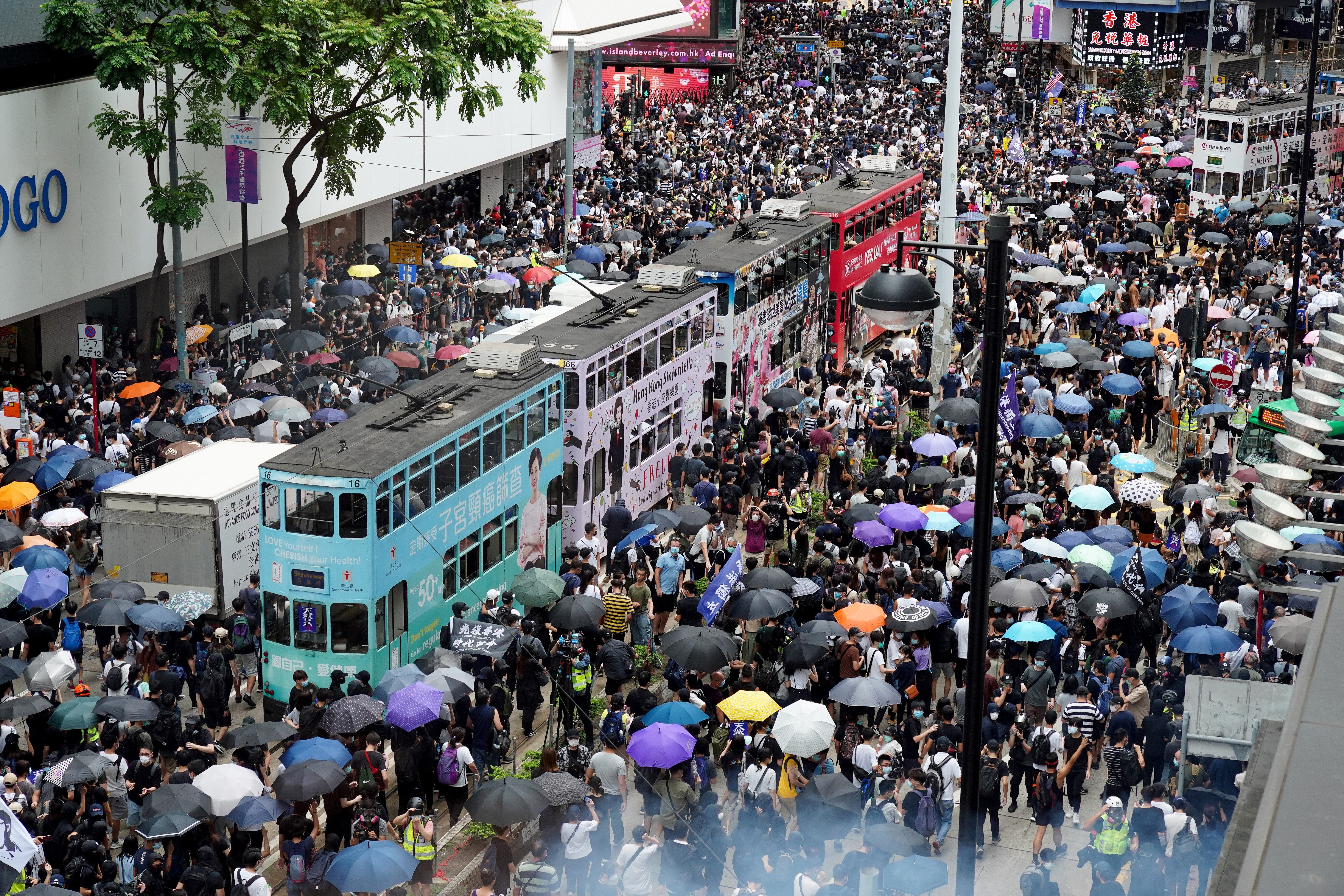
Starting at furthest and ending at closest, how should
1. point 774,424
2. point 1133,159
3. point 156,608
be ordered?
point 1133,159, point 774,424, point 156,608

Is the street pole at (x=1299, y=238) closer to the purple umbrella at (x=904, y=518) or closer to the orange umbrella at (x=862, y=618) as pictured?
the purple umbrella at (x=904, y=518)

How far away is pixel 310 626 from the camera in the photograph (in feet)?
56.9

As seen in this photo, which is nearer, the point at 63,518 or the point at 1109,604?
the point at 1109,604

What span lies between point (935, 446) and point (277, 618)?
32.4ft

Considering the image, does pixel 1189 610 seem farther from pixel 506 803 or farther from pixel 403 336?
pixel 403 336

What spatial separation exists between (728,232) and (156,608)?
14.2 meters

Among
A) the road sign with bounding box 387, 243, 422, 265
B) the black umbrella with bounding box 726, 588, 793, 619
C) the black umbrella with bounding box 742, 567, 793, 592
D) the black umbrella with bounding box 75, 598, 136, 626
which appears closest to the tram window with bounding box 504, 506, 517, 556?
the black umbrella with bounding box 726, 588, 793, 619

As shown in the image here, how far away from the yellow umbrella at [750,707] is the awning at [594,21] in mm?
30440

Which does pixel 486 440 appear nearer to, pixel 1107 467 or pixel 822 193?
pixel 1107 467

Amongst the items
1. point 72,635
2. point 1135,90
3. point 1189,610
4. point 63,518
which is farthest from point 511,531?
point 1135,90

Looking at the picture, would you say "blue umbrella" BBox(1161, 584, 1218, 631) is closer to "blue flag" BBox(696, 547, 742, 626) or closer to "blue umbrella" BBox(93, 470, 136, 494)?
"blue flag" BBox(696, 547, 742, 626)

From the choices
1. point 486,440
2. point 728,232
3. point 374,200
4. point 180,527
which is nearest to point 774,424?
point 728,232

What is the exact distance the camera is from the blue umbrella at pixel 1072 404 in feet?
83.7

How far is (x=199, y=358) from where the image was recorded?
98.9ft
